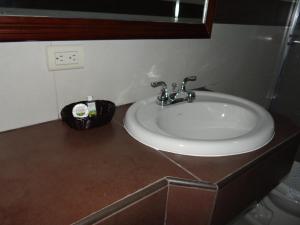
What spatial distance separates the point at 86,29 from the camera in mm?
783

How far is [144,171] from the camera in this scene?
0.60 m

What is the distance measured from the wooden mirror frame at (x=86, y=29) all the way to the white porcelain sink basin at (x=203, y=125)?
0.29 metres

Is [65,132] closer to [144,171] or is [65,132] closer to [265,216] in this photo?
[144,171]

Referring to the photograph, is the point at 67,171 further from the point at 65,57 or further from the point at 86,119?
the point at 65,57

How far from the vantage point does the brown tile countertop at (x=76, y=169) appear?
0.47 meters

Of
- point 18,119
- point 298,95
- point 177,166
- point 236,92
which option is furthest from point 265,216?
point 18,119

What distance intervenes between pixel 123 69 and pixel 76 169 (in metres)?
0.49

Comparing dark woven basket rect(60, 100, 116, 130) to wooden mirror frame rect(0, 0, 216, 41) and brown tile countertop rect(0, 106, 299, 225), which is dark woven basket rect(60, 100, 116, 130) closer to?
brown tile countertop rect(0, 106, 299, 225)

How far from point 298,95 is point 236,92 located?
0.66 meters

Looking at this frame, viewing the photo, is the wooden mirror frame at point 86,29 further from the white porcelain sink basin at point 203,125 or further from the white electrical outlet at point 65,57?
the white porcelain sink basin at point 203,125

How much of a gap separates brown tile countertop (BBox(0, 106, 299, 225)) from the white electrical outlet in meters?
0.22

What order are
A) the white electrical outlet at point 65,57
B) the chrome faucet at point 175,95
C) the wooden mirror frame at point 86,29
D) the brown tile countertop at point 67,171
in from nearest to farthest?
the brown tile countertop at point 67,171 → the wooden mirror frame at point 86,29 → the white electrical outlet at point 65,57 → the chrome faucet at point 175,95

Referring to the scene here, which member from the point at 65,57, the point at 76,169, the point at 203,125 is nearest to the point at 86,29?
the point at 65,57

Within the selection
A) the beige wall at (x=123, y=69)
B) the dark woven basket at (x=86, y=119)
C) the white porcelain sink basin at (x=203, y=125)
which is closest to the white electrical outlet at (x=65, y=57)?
the beige wall at (x=123, y=69)
